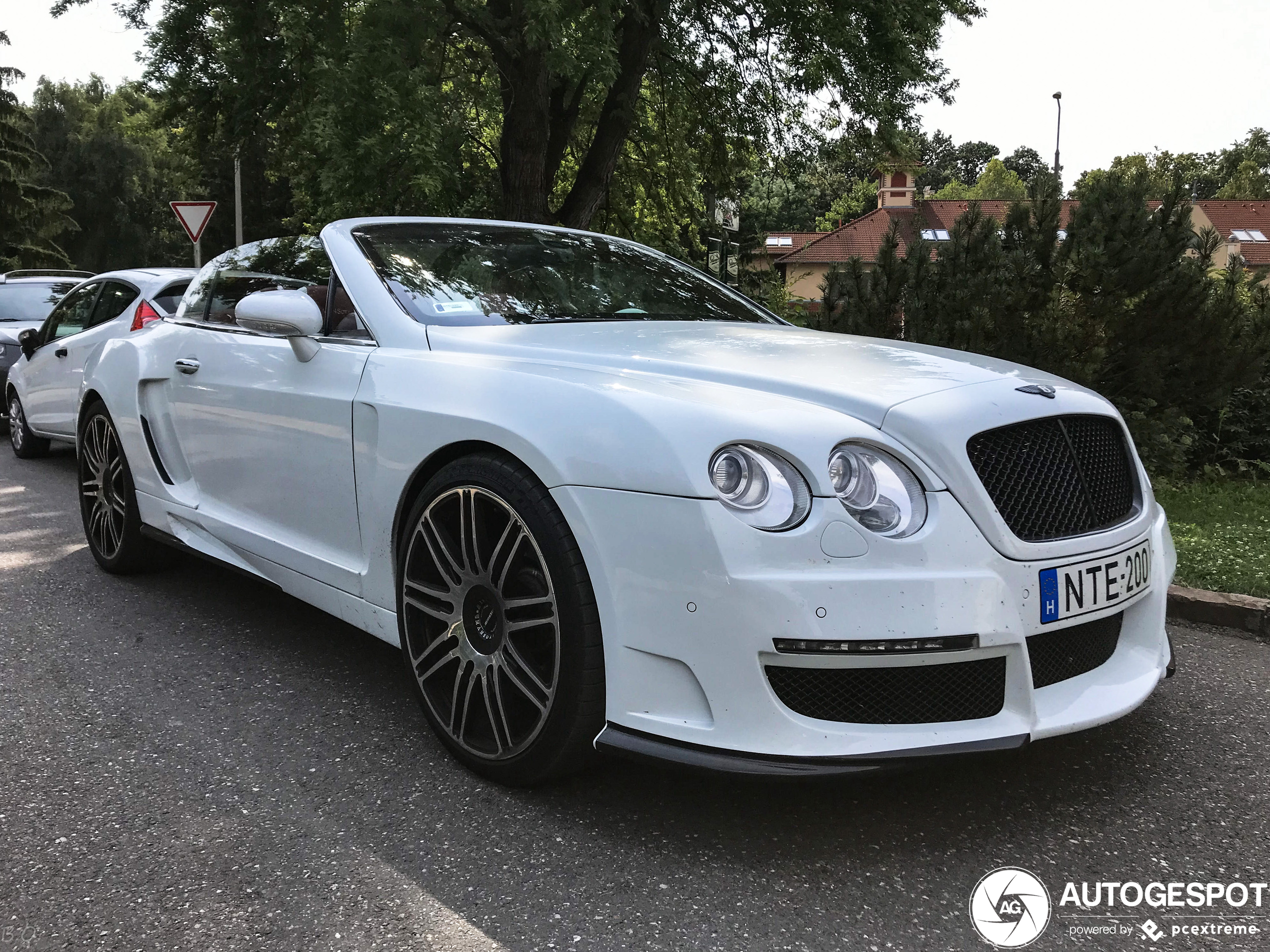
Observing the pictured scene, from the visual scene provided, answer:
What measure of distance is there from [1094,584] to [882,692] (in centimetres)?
60

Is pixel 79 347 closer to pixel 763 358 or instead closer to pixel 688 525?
pixel 763 358

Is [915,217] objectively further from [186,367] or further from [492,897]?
[492,897]

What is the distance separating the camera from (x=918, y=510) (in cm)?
233

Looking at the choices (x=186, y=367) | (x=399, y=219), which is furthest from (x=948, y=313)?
(x=186, y=367)

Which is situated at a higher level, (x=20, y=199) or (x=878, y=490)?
(x=20, y=199)

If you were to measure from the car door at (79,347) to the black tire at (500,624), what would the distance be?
5.57m

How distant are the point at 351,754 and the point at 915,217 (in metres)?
6.26

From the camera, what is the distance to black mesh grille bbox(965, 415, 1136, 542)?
95.9 inches

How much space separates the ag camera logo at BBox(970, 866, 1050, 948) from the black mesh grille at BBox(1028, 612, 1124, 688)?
1.34ft

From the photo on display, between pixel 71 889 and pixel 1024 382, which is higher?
pixel 1024 382

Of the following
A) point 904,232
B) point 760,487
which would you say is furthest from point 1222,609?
point 904,232

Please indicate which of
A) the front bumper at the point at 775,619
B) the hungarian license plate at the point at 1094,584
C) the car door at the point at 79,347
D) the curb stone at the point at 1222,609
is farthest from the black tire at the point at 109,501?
the curb stone at the point at 1222,609

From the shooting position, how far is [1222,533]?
232 inches

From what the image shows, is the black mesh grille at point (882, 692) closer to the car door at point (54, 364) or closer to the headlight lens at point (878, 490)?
the headlight lens at point (878, 490)
